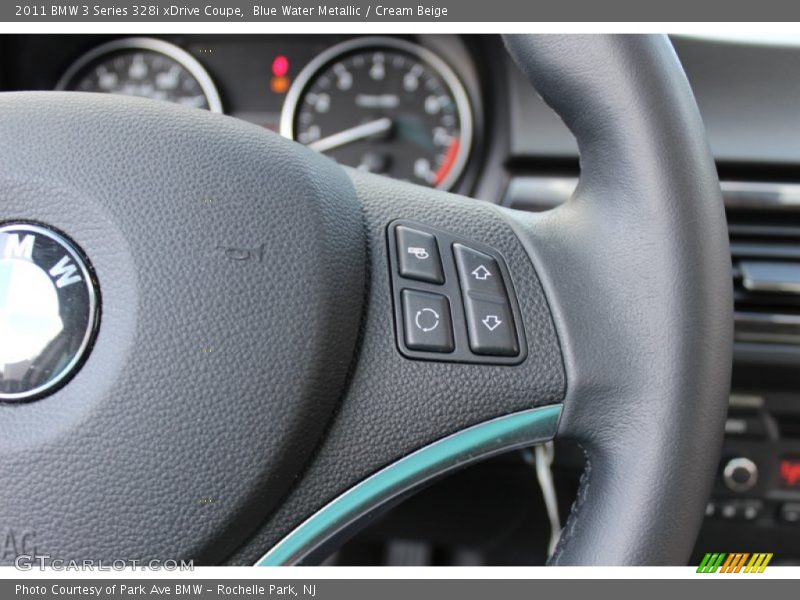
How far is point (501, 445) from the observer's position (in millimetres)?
623

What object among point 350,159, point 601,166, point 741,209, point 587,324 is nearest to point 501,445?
point 587,324

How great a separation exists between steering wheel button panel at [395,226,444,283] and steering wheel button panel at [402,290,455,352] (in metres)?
0.01

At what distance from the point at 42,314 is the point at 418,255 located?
27 centimetres

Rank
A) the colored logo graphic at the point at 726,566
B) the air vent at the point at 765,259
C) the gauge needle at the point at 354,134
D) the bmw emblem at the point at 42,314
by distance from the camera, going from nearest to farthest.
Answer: the bmw emblem at the point at 42,314 → the colored logo graphic at the point at 726,566 → the air vent at the point at 765,259 → the gauge needle at the point at 354,134

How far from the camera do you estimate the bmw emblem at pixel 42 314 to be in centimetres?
55

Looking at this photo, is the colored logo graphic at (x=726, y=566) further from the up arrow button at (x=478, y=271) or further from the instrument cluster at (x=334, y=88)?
the instrument cluster at (x=334, y=88)

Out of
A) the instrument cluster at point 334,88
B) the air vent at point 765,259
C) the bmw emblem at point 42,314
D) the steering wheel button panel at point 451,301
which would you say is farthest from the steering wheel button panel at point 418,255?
the instrument cluster at point 334,88

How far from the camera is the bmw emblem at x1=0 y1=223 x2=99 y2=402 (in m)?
0.55

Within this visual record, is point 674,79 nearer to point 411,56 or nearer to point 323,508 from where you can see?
point 323,508

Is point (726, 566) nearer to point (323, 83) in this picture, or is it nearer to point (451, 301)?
point (451, 301)

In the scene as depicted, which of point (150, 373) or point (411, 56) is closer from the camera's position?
point (150, 373)

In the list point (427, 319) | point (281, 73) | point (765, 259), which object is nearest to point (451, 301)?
point (427, 319)

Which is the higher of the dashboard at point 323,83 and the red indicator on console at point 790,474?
the dashboard at point 323,83

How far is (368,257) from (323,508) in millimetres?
185
